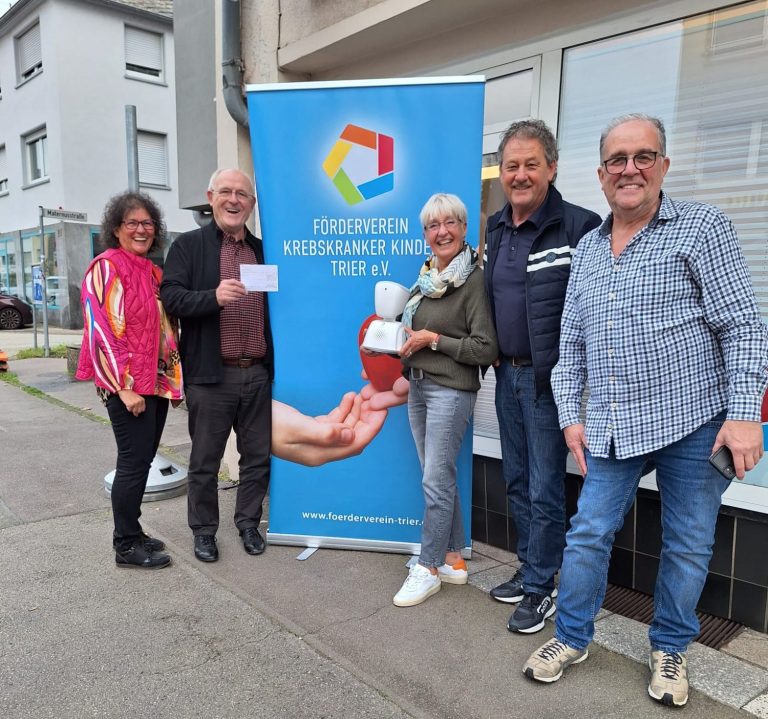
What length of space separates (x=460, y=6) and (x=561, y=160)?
1.03 meters

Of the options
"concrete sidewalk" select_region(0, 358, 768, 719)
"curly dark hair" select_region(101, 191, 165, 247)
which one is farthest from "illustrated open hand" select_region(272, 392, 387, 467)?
"curly dark hair" select_region(101, 191, 165, 247)

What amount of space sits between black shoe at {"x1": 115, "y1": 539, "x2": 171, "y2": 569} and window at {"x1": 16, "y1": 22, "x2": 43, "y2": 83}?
18249 millimetres

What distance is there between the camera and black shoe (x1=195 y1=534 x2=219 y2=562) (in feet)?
10.9

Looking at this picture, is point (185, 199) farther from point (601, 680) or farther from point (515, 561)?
point (601, 680)

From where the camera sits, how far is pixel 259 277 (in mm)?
3166

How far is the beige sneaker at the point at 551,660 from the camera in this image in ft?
7.50

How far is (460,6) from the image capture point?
3445 mm

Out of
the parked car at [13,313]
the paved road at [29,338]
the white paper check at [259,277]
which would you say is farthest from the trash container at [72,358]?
the parked car at [13,313]

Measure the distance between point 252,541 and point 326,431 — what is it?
0.75 meters

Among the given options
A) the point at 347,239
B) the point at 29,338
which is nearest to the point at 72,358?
the point at 29,338

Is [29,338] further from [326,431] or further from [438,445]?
[438,445]

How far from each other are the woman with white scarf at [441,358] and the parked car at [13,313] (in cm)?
1762

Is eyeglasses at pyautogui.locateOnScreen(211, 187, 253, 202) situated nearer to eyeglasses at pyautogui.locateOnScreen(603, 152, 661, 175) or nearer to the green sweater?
the green sweater

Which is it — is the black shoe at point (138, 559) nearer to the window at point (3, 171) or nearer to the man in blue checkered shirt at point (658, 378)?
the man in blue checkered shirt at point (658, 378)
